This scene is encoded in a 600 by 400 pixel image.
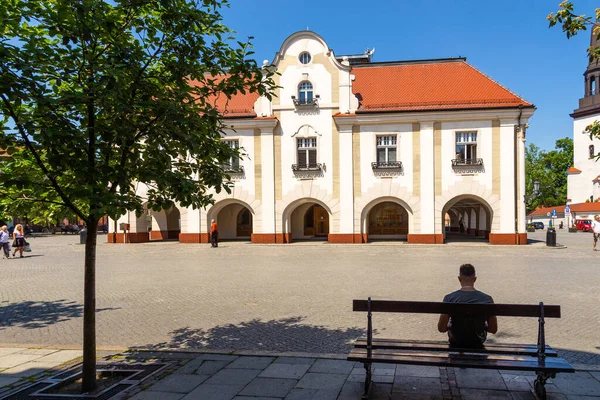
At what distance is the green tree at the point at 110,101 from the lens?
3.84 meters

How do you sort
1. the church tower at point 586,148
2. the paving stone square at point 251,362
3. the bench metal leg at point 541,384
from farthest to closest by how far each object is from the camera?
the church tower at point 586,148 → the paving stone square at point 251,362 → the bench metal leg at point 541,384

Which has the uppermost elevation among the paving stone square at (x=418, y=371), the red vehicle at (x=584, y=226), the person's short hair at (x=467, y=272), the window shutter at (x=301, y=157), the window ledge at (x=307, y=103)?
the window ledge at (x=307, y=103)

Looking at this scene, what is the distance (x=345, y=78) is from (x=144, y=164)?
74.7ft

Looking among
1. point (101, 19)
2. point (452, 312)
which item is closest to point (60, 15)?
point (101, 19)

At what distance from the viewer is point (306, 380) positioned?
15.3 ft

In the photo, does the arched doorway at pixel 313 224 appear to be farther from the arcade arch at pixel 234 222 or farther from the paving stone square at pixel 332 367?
the paving stone square at pixel 332 367

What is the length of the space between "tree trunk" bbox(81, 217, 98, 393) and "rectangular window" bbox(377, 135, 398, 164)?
2212 cm

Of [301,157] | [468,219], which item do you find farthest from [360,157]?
[468,219]

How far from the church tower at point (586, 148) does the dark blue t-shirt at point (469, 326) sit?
7427 centimetres

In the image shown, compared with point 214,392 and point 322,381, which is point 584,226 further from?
point 214,392

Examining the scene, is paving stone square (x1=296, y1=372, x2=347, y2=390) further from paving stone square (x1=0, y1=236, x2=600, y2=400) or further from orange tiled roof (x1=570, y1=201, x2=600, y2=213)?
orange tiled roof (x1=570, y1=201, x2=600, y2=213)

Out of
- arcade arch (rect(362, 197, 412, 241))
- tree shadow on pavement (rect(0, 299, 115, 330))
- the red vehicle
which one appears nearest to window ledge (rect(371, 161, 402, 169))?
arcade arch (rect(362, 197, 412, 241))

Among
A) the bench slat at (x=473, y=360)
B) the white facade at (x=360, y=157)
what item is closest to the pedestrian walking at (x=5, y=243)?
the white facade at (x=360, y=157)

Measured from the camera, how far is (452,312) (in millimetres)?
4211
